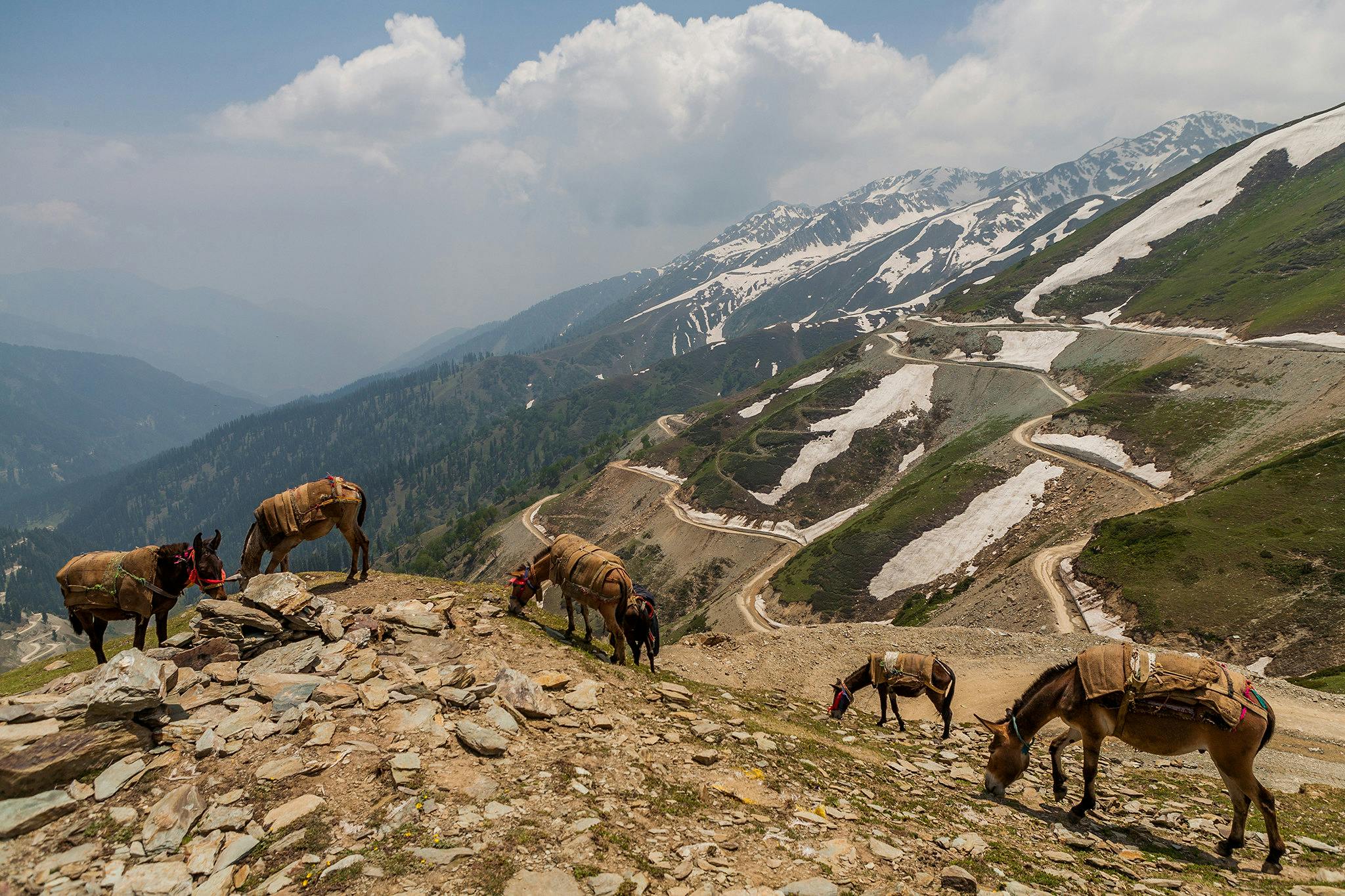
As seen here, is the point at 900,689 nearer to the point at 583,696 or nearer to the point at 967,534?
the point at 583,696

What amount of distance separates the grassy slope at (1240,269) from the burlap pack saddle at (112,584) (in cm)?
11488

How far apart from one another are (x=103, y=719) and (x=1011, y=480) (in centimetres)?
7972

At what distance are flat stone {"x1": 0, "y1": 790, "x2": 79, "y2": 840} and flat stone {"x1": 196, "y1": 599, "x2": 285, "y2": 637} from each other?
18.0ft

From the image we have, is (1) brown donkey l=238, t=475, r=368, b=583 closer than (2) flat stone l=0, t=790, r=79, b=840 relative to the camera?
No

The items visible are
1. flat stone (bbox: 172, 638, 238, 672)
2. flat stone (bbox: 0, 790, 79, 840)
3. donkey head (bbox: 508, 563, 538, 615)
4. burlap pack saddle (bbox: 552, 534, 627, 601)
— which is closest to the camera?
flat stone (bbox: 0, 790, 79, 840)

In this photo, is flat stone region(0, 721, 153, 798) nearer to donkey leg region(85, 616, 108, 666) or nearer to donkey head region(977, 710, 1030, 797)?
donkey leg region(85, 616, 108, 666)

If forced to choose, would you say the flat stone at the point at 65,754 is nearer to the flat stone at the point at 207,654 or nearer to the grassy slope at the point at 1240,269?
the flat stone at the point at 207,654

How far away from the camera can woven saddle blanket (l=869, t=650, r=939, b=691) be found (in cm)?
1997

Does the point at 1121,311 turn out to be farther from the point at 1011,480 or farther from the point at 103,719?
the point at 103,719

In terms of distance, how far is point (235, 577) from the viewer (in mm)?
18953

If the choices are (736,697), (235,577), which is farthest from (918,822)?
(235,577)

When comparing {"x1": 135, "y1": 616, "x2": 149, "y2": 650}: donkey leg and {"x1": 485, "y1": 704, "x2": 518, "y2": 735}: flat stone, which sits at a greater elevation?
{"x1": 485, "y1": 704, "x2": 518, "y2": 735}: flat stone

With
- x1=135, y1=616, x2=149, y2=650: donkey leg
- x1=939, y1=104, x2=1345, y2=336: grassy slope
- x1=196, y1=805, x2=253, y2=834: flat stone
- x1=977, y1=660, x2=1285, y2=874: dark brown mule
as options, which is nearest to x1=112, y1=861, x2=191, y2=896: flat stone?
x1=196, y1=805, x2=253, y2=834: flat stone

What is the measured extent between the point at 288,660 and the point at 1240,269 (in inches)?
6296
